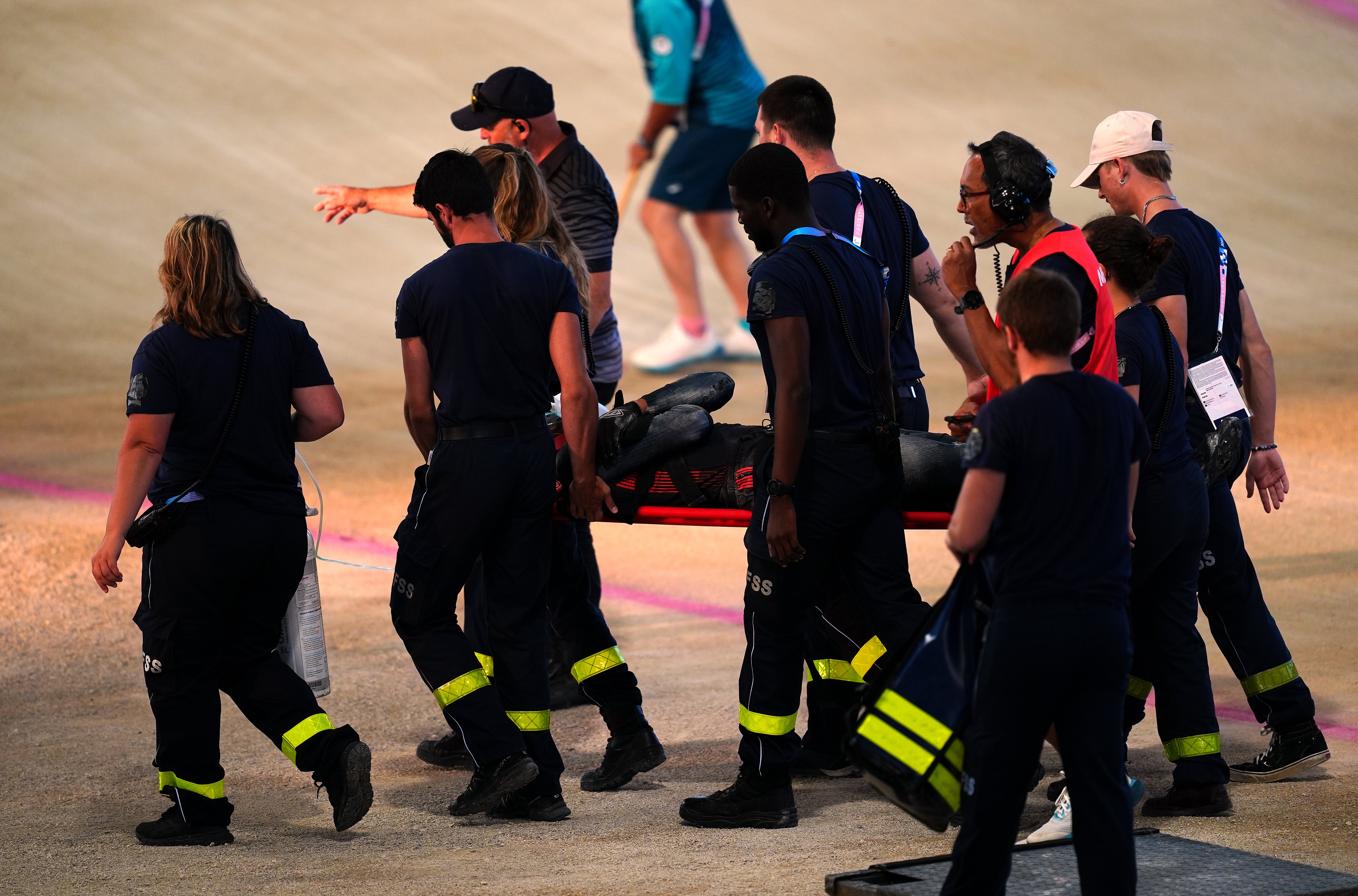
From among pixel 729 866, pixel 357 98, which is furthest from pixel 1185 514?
pixel 357 98

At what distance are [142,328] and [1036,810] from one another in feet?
31.4

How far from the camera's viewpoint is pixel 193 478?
4320mm

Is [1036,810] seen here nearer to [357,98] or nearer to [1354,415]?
[1354,415]

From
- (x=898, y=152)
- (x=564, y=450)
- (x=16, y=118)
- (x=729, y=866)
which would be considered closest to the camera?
(x=729, y=866)

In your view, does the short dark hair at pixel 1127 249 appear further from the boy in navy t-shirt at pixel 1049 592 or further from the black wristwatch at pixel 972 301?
the boy in navy t-shirt at pixel 1049 592

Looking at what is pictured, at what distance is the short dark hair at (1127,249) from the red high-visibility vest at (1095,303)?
0.48 ft

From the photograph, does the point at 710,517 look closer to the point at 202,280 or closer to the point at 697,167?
the point at 202,280

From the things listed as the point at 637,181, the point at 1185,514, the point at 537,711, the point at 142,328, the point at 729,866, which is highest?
the point at 637,181

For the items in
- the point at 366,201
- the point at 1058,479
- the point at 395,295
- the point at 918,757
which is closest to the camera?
the point at 1058,479

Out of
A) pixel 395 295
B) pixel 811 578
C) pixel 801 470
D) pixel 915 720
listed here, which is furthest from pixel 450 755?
pixel 395 295

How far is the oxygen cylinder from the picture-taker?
187 inches

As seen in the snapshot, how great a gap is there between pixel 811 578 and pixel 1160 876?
114 centimetres

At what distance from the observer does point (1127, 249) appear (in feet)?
13.9

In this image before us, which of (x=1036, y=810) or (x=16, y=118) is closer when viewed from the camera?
(x=1036, y=810)
